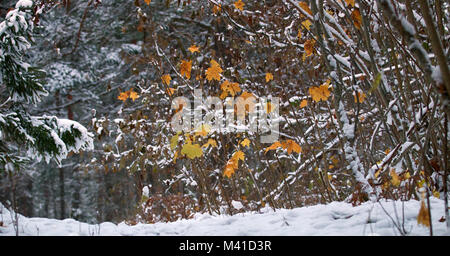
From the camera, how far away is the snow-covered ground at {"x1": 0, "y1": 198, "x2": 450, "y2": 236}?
1.77 metres

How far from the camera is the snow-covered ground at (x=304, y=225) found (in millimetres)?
1769

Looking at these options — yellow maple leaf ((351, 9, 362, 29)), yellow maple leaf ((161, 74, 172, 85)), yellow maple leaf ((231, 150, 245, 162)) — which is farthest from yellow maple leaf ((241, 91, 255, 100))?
yellow maple leaf ((351, 9, 362, 29))

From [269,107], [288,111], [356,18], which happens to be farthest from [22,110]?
[356,18]

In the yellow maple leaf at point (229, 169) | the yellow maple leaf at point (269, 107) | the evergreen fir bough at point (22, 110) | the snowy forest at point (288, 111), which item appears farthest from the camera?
the evergreen fir bough at point (22, 110)

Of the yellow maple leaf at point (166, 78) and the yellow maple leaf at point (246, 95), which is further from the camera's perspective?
the yellow maple leaf at point (166, 78)

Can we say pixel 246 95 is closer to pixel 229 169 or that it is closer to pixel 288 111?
pixel 229 169

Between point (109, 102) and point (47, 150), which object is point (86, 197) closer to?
point (109, 102)

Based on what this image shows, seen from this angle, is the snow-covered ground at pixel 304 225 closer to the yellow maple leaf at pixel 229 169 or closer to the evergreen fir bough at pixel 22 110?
the yellow maple leaf at pixel 229 169

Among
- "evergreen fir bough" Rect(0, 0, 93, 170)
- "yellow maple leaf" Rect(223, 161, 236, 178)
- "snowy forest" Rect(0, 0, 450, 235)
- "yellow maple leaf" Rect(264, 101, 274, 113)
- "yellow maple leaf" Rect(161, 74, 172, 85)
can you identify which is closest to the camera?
"snowy forest" Rect(0, 0, 450, 235)

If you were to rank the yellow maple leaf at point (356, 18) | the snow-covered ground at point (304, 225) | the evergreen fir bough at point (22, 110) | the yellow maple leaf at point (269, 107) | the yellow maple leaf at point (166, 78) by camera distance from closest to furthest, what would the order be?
the snow-covered ground at point (304, 225) < the yellow maple leaf at point (356, 18) < the yellow maple leaf at point (269, 107) < the yellow maple leaf at point (166, 78) < the evergreen fir bough at point (22, 110)

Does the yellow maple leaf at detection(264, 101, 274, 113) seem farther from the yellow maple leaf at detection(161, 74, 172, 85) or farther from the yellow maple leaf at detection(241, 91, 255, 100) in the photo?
the yellow maple leaf at detection(161, 74, 172, 85)

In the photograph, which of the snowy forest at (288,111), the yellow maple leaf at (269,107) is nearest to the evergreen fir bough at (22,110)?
the snowy forest at (288,111)

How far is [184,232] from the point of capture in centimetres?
222
